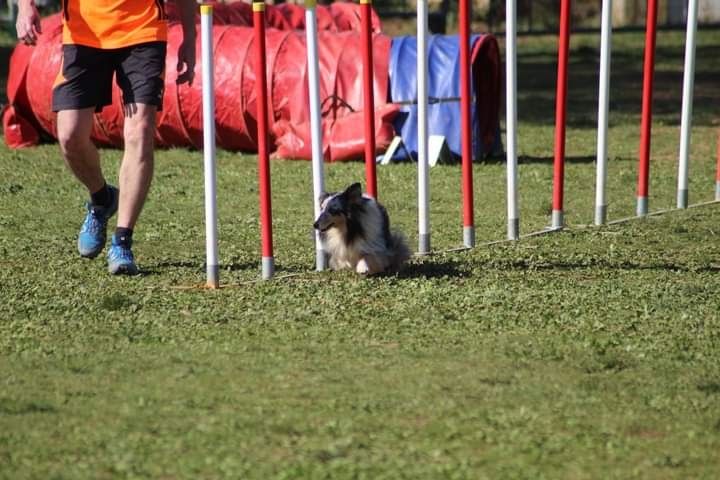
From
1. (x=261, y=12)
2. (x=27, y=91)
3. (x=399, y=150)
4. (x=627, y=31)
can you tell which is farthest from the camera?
(x=627, y=31)

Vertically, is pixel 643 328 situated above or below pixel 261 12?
below

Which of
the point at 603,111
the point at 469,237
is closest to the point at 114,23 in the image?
the point at 469,237

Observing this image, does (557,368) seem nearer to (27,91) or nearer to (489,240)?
(489,240)

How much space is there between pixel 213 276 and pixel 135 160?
0.75m

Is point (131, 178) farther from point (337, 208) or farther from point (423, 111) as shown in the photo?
point (423, 111)

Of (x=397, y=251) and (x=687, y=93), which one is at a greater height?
(x=687, y=93)

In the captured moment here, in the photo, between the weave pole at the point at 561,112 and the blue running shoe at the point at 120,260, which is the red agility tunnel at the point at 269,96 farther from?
the blue running shoe at the point at 120,260

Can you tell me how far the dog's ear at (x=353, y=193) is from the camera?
22.4ft

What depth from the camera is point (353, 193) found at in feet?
22.5

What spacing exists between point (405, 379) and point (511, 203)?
3.45m

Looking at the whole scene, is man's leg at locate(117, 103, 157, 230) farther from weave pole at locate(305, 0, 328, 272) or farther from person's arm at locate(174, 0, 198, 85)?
weave pole at locate(305, 0, 328, 272)

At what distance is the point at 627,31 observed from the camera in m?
31.3

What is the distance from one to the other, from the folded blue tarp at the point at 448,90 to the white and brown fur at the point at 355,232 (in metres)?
5.86

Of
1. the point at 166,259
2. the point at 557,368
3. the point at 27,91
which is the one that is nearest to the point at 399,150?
the point at 27,91
